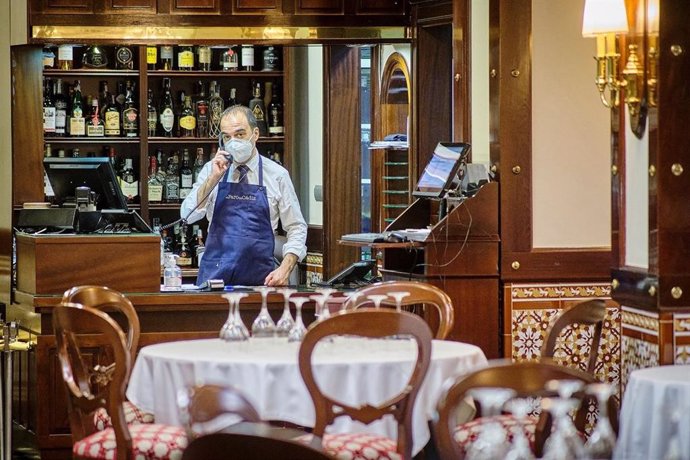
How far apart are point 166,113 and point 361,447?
5390 millimetres

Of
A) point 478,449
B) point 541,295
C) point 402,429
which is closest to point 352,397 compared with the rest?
point 402,429

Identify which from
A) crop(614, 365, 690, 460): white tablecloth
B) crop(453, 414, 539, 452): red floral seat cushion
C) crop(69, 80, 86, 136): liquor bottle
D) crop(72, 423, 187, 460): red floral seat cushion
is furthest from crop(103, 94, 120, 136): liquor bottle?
crop(614, 365, 690, 460): white tablecloth

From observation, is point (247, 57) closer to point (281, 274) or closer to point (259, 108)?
point (259, 108)

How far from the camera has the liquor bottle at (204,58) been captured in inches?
380

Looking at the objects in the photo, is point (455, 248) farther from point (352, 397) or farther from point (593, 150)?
point (352, 397)

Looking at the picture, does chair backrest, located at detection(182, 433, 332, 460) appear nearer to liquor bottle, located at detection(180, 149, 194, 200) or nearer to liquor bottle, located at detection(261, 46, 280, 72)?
liquor bottle, located at detection(180, 149, 194, 200)

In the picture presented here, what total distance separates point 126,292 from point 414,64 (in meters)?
2.54

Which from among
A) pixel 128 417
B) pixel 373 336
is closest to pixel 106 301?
pixel 128 417

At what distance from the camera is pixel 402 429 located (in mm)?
4617

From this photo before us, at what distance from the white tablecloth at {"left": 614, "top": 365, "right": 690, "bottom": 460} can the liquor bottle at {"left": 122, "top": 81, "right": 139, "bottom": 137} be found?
18.5ft

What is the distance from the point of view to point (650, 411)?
→ 4422mm

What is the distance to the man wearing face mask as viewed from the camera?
7379 mm

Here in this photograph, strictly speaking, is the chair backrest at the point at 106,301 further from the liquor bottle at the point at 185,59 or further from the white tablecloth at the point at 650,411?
the liquor bottle at the point at 185,59

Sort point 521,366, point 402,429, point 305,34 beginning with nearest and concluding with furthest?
point 521,366, point 402,429, point 305,34
